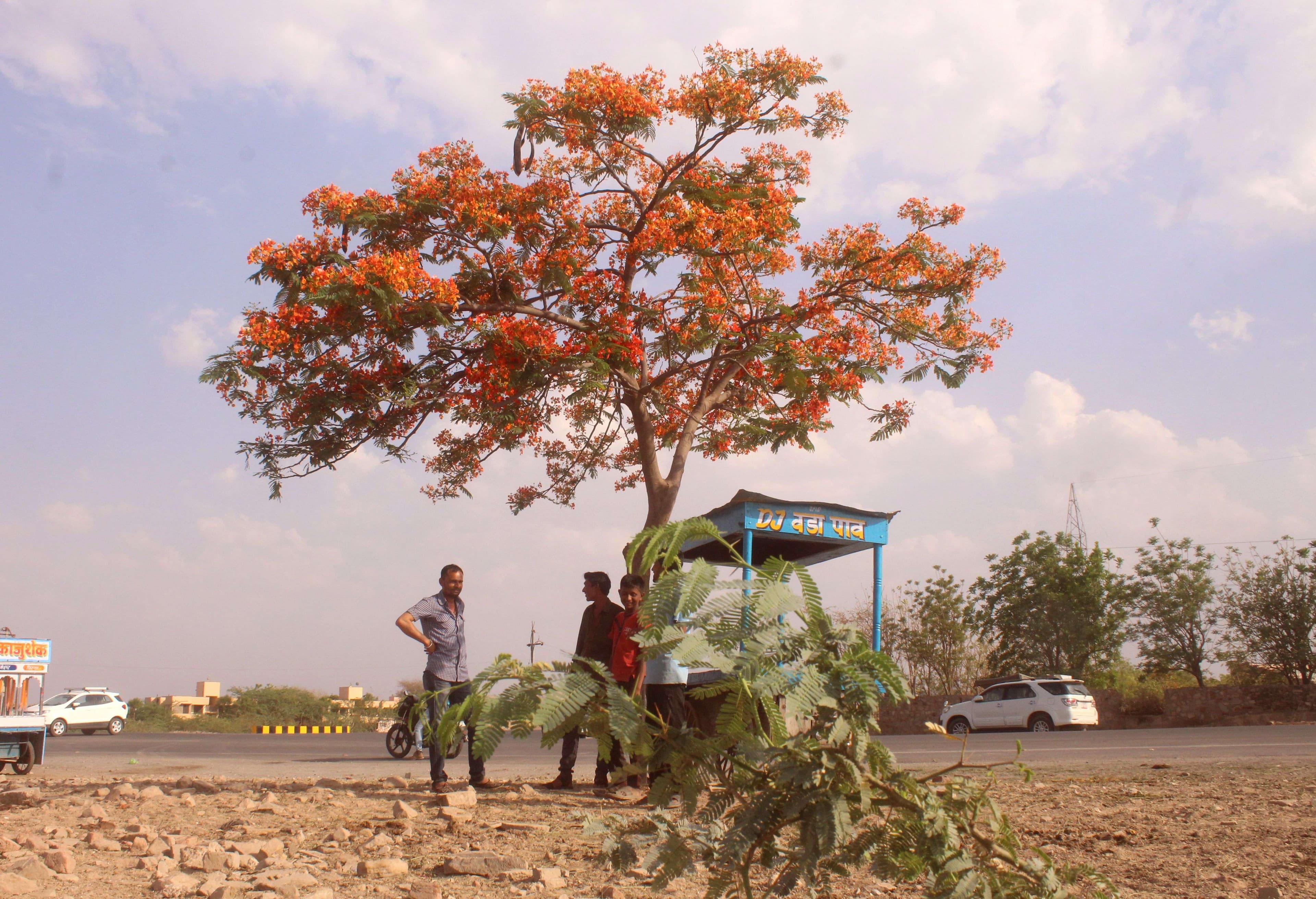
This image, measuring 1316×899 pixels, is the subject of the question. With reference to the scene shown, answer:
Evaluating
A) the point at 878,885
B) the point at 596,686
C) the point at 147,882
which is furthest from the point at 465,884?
the point at 596,686

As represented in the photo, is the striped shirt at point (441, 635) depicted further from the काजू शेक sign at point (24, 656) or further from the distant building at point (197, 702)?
the distant building at point (197, 702)

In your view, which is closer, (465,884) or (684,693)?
(684,693)

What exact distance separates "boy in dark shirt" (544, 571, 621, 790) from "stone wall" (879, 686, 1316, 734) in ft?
61.5

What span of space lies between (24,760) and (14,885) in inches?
315

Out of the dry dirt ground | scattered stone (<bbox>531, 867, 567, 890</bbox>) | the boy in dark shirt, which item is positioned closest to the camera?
the dry dirt ground

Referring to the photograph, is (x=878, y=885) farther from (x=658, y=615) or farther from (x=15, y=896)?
(x=15, y=896)

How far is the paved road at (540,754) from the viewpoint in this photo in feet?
32.2

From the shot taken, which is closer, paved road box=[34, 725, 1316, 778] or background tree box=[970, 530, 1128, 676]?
paved road box=[34, 725, 1316, 778]

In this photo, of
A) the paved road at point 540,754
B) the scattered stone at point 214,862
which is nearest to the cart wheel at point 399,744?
the paved road at point 540,754

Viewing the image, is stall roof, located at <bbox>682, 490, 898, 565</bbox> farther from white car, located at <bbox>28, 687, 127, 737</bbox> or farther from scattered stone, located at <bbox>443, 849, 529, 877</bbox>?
white car, located at <bbox>28, 687, 127, 737</bbox>

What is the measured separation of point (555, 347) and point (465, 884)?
5.74m

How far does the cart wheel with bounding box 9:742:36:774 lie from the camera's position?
10.3 meters

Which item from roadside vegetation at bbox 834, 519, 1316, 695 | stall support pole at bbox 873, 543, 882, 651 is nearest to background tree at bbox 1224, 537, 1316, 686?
roadside vegetation at bbox 834, 519, 1316, 695

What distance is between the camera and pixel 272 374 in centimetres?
862
